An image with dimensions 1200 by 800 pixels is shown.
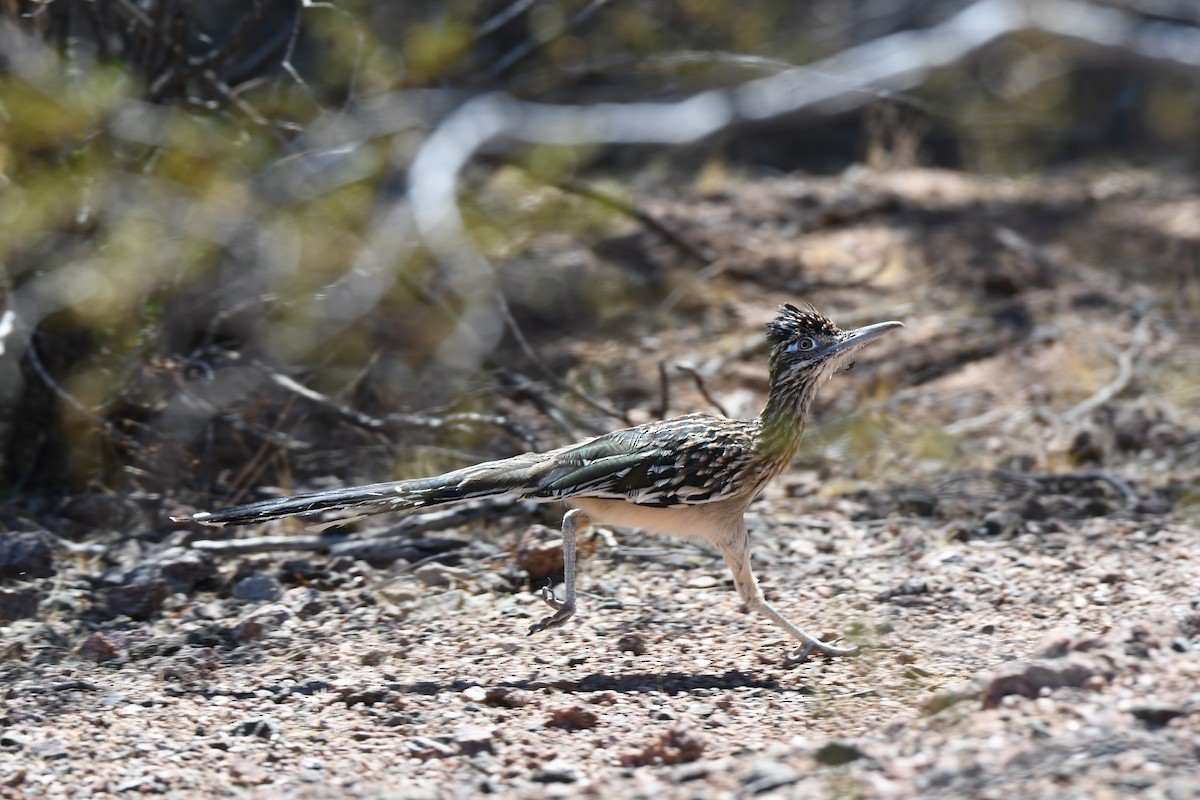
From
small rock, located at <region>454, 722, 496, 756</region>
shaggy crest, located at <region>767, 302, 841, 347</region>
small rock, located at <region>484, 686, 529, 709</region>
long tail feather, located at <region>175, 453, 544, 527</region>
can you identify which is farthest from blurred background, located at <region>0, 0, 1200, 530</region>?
small rock, located at <region>454, 722, 496, 756</region>

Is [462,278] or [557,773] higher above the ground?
[462,278]

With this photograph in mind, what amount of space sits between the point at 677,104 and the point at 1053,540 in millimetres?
6085

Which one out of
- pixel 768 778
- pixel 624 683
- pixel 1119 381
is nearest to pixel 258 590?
pixel 624 683

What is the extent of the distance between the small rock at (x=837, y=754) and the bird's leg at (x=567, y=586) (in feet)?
5.09

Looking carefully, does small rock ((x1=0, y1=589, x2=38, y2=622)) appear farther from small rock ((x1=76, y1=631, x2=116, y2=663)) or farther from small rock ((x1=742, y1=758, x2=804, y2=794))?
small rock ((x1=742, y1=758, x2=804, y2=794))

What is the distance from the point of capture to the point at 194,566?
625cm

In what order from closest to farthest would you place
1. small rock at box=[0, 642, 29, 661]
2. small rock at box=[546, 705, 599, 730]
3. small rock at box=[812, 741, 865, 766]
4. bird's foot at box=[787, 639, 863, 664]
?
small rock at box=[812, 741, 865, 766] → small rock at box=[546, 705, 599, 730] → bird's foot at box=[787, 639, 863, 664] → small rock at box=[0, 642, 29, 661]

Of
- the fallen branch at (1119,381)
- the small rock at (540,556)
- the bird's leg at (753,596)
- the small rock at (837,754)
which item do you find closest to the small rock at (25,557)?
the small rock at (540,556)

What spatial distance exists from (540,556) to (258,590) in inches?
48.3

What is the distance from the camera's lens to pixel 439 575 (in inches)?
249

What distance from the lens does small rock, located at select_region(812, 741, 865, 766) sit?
13.1 feet

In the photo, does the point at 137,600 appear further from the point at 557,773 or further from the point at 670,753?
the point at 670,753

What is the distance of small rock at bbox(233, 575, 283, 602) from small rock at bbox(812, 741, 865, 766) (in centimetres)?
294

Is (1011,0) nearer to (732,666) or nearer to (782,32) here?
(782,32)
